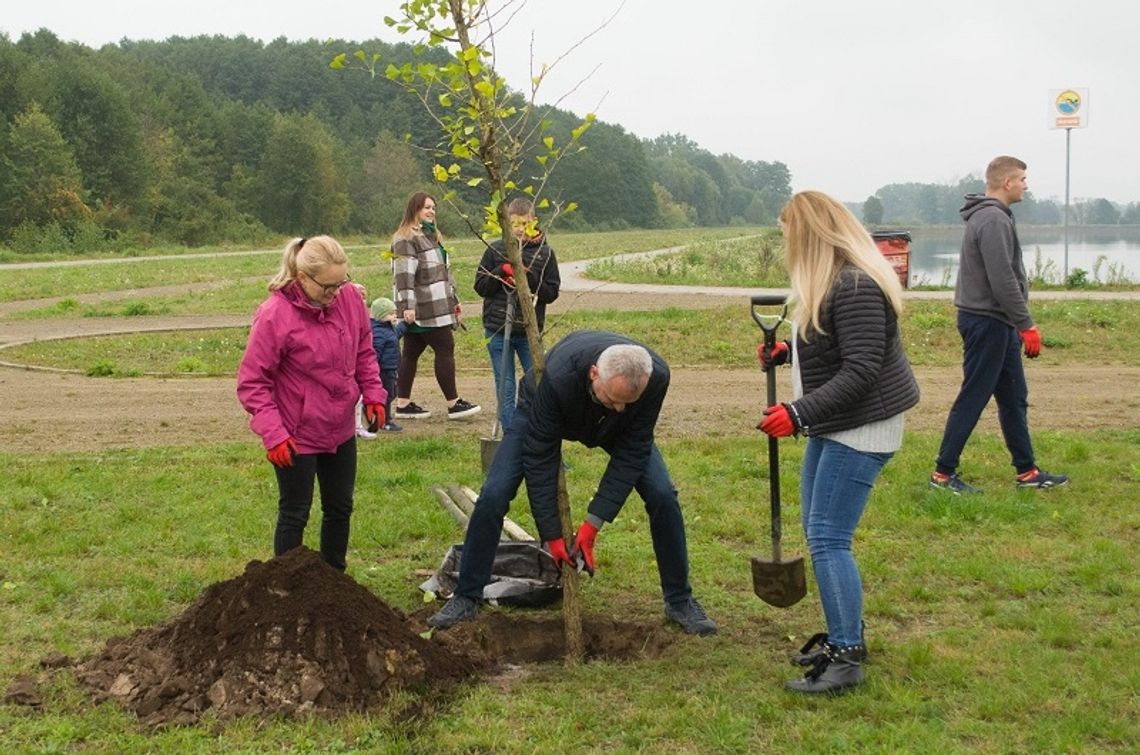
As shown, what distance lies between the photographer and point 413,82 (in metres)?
5.30

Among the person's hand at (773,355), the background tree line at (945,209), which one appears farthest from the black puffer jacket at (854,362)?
the background tree line at (945,209)

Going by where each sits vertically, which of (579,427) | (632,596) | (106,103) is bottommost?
(632,596)

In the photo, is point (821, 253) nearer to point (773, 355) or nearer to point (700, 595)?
point (773, 355)

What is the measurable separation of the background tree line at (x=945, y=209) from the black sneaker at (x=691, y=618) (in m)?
61.5

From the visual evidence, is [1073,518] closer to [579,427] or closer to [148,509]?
[579,427]

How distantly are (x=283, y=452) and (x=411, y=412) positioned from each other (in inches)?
225

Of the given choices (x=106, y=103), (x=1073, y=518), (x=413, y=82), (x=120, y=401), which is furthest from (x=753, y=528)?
(x=106, y=103)

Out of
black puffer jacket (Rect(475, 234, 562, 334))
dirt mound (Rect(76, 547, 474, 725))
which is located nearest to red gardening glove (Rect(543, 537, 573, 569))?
dirt mound (Rect(76, 547, 474, 725))

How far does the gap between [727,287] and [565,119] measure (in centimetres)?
10198

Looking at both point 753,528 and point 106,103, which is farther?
point 106,103

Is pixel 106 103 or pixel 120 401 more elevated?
pixel 106 103

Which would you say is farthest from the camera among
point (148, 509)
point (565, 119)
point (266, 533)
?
point (565, 119)

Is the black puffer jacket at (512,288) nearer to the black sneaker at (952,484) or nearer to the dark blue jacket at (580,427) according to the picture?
the black sneaker at (952,484)

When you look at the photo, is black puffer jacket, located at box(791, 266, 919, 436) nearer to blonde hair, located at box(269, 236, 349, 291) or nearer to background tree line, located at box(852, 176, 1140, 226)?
blonde hair, located at box(269, 236, 349, 291)
